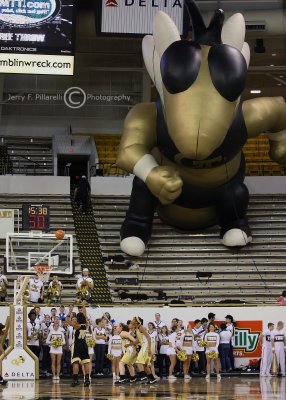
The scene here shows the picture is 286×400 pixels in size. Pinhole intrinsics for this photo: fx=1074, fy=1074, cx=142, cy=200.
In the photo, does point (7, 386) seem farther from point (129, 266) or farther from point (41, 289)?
point (129, 266)

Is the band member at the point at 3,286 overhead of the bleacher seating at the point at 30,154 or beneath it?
beneath

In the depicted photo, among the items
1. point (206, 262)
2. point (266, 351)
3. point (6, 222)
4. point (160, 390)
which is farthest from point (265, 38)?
point (160, 390)

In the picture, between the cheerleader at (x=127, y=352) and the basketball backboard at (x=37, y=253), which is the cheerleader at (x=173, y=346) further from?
the basketball backboard at (x=37, y=253)

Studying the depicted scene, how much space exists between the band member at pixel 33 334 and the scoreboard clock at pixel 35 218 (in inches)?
202

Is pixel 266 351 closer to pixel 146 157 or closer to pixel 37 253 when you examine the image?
pixel 146 157

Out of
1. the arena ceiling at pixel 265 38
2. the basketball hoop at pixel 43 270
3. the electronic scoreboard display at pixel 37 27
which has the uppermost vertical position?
the arena ceiling at pixel 265 38

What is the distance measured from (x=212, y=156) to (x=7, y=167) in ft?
41.4

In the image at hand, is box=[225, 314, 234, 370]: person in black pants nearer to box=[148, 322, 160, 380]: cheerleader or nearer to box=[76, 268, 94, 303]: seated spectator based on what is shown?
box=[148, 322, 160, 380]: cheerleader

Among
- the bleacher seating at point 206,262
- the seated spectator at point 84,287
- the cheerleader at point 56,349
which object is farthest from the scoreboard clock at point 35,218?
the cheerleader at point 56,349

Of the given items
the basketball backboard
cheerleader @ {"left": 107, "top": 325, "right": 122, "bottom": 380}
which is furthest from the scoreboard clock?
cheerleader @ {"left": 107, "top": 325, "right": 122, "bottom": 380}

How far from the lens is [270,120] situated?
27609mm

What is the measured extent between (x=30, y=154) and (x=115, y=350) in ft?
53.0

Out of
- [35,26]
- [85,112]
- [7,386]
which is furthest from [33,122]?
[7,386]

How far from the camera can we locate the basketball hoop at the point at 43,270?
2509 centimetres
